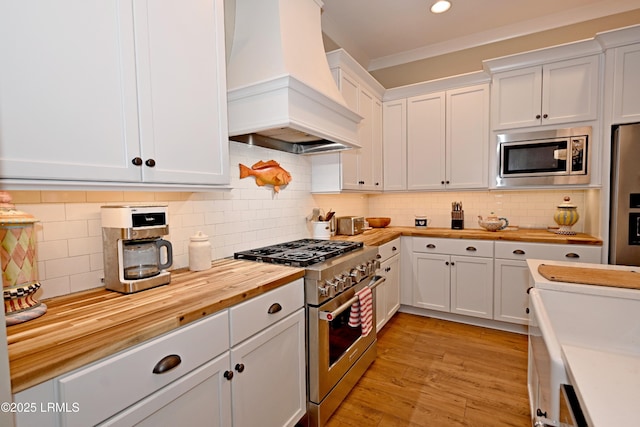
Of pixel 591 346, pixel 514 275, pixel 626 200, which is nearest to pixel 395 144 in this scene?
pixel 514 275

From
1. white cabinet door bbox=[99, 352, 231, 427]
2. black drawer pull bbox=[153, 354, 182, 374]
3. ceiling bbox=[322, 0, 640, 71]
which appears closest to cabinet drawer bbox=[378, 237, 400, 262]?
white cabinet door bbox=[99, 352, 231, 427]

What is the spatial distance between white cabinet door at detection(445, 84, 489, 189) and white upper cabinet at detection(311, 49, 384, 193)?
753 mm

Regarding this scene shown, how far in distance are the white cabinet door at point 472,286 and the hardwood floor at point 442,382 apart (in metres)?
0.21

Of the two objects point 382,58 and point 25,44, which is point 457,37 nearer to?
A: point 382,58

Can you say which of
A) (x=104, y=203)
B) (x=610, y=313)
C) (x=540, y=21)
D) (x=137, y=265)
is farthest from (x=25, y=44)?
(x=540, y=21)

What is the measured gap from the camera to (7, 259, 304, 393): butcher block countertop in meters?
0.78

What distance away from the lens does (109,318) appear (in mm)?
1022

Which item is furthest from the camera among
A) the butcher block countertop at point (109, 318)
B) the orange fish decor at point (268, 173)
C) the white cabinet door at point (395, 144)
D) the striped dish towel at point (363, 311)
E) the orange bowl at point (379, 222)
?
the orange bowl at point (379, 222)

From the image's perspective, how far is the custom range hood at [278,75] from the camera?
5.80 feet

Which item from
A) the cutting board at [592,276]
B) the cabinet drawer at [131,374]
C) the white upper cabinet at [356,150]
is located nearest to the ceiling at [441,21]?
the white upper cabinet at [356,150]

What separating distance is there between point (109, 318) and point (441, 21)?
11.8ft

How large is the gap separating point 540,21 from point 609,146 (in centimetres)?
144

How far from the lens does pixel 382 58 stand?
12.7 ft

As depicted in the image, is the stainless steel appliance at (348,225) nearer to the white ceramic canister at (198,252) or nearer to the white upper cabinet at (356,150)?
the white upper cabinet at (356,150)
